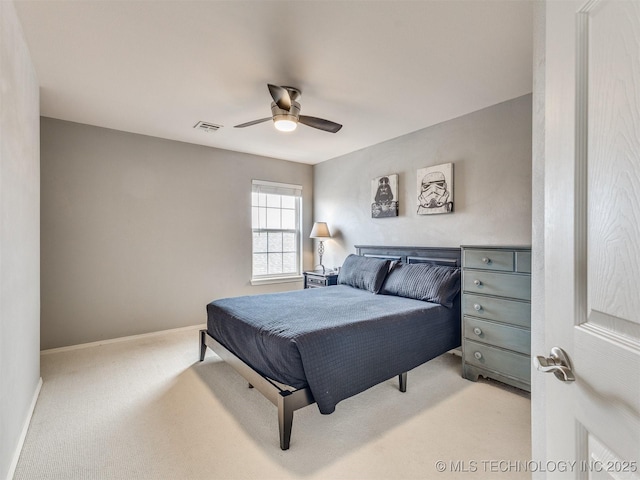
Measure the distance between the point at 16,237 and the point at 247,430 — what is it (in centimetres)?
182

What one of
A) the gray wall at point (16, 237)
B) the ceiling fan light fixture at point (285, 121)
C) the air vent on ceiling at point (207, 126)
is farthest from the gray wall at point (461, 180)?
the gray wall at point (16, 237)

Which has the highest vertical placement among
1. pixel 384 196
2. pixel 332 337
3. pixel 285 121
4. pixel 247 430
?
pixel 285 121

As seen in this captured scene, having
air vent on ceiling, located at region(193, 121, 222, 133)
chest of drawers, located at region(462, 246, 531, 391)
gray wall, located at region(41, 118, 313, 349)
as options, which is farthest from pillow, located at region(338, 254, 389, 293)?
air vent on ceiling, located at region(193, 121, 222, 133)

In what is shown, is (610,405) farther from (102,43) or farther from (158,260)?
(158,260)

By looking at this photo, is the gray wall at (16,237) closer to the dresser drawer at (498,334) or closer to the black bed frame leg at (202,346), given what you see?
the black bed frame leg at (202,346)

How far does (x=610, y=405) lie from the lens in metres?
0.60

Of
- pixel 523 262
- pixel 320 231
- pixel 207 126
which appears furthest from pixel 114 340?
pixel 523 262

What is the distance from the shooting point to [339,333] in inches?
84.0

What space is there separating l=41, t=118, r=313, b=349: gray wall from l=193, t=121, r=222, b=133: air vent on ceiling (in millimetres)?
679

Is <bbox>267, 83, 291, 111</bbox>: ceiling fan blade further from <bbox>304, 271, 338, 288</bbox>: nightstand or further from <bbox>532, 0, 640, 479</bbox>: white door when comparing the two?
<bbox>304, 271, 338, 288</bbox>: nightstand

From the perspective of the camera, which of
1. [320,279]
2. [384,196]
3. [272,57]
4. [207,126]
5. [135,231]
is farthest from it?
[320,279]

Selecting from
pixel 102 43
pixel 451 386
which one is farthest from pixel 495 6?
pixel 451 386

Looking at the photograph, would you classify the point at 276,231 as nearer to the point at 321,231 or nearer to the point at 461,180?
the point at 321,231

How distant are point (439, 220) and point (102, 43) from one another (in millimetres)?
3397
